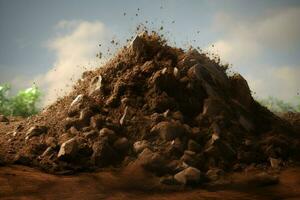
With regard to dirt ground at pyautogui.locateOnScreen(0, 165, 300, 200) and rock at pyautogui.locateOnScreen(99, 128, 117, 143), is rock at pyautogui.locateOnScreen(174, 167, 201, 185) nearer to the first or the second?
dirt ground at pyautogui.locateOnScreen(0, 165, 300, 200)

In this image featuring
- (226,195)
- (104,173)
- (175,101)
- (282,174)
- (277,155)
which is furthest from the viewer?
(175,101)

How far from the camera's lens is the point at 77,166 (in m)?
6.06

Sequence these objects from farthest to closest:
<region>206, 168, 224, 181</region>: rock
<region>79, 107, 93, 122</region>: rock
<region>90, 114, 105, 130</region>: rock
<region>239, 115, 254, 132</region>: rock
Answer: <region>239, 115, 254, 132</region>: rock
<region>79, 107, 93, 122</region>: rock
<region>90, 114, 105, 130</region>: rock
<region>206, 168, 224, 181</region>: rock

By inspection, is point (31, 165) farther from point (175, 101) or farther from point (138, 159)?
point (175, 101)

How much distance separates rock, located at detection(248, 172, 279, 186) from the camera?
18.8ft

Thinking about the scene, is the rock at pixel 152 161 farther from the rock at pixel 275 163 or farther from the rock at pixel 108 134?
the rock at pixel 275 163

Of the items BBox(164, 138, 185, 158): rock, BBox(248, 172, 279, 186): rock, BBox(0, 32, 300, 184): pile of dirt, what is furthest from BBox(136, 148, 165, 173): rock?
BBox(248, 172, 279, 186): rock

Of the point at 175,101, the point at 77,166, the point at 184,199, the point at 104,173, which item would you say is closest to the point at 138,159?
the point at 104,173

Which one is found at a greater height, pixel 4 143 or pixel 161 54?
pixel 161 54

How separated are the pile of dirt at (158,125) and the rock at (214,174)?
2 centimetres

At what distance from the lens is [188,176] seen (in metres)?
5.61

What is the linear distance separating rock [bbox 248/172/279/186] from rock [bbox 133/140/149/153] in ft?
6.70

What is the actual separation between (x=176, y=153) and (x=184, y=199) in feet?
4.96

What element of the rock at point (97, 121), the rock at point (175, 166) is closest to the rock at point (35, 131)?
the rock at point (97, 121)
